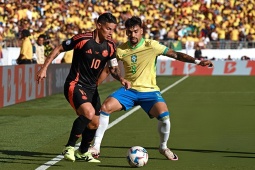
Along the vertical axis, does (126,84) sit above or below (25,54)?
above

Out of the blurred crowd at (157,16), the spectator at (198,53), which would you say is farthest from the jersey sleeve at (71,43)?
the spectator at (198,53)

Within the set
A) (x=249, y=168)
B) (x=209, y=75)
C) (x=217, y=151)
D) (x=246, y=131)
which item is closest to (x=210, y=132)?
(x=246, y=131)

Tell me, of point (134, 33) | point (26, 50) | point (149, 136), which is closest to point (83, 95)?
point (134, 33)

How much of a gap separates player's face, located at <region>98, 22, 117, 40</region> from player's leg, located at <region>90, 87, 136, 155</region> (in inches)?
40.7

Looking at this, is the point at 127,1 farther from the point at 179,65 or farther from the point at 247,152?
the point at 247,152

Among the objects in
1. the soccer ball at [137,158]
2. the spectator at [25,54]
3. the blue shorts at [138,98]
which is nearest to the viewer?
the soccer ball at [137,158]

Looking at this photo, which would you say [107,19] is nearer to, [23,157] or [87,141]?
[87,141]

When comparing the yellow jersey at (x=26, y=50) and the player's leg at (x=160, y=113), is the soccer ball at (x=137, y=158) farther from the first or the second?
the yellow jersey at (x=26, y=50)

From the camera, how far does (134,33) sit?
10906mm

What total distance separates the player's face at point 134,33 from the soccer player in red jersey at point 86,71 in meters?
0.35

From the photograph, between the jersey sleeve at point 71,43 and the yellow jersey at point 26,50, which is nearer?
the jersey sleeve at point 71,43

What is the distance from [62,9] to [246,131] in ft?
108

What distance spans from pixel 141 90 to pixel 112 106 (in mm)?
443

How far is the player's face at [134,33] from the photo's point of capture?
10820mm
